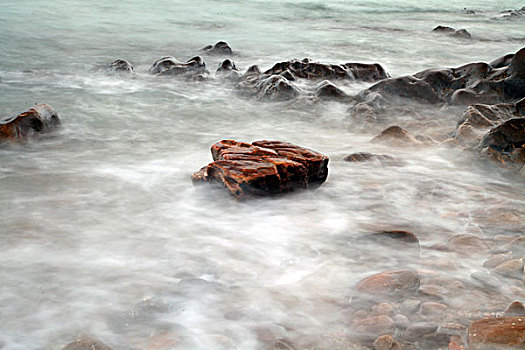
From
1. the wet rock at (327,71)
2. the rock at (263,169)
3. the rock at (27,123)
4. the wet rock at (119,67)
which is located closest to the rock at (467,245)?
the rock at (263,169)

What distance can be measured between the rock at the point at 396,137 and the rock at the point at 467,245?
5.94 feet

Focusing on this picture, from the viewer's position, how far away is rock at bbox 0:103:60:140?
430 cm

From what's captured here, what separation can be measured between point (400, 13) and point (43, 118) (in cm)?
1726

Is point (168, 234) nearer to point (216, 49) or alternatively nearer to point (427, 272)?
point (427, 272)

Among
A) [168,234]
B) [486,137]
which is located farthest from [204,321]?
[486,137]

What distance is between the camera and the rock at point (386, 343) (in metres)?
1.81

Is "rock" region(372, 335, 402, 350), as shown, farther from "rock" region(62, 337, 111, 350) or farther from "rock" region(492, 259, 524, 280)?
"rock" region(62, 337, 111, 350)

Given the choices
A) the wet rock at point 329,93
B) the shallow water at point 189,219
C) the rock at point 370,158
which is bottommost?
the shallow water at point 189,219

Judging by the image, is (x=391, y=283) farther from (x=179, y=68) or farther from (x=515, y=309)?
(x=179, y=68)

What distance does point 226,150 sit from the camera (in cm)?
336

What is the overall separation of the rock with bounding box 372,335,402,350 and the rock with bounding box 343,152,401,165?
2.20 m

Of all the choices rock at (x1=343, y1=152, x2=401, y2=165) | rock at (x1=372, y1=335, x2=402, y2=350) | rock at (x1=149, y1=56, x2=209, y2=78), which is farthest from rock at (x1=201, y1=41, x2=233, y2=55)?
rock at (x1=372, y1=335, x2=402, y2=350)

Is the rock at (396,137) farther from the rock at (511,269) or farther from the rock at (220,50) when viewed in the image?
the rock at (220,50)

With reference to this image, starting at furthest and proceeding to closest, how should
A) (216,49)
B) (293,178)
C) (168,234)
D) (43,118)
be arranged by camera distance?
(216,49), (43,118), (293,178), (168,234)
